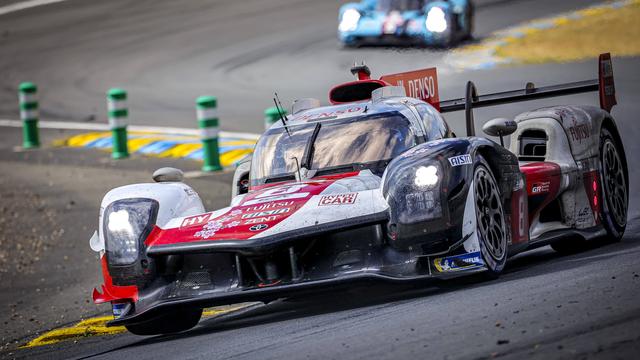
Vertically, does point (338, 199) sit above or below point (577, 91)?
below

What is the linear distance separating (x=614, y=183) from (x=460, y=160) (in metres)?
2.60

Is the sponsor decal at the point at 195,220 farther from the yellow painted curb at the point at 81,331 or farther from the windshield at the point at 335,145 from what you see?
the windshield at the point at 335,145

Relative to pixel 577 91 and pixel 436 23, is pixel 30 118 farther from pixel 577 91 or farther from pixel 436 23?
pixel 577 91

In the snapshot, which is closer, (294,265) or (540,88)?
(294,265)

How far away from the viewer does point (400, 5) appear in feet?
71.2

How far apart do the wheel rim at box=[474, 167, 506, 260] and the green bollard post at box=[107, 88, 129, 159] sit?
977 cm

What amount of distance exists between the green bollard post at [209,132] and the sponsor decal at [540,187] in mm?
6866

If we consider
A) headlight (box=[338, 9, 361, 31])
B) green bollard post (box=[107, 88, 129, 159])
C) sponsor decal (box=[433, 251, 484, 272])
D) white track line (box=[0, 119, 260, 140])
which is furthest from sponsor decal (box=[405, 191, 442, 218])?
headlight (box=[338, 9, 361, 31])

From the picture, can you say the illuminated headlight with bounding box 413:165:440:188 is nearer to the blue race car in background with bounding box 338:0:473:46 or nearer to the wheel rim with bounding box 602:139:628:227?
the wheel rim with bounding box 602:139:628:227

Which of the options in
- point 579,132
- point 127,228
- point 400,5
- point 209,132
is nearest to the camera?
point 127,228

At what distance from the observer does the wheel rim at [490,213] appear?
7766 mm

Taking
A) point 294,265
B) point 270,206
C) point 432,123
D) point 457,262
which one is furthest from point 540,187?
point 294,265

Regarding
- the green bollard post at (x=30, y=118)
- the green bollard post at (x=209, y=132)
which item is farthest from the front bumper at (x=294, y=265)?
the green bollard post at (x=30, y=118)

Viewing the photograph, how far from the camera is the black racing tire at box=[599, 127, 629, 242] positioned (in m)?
9.54
